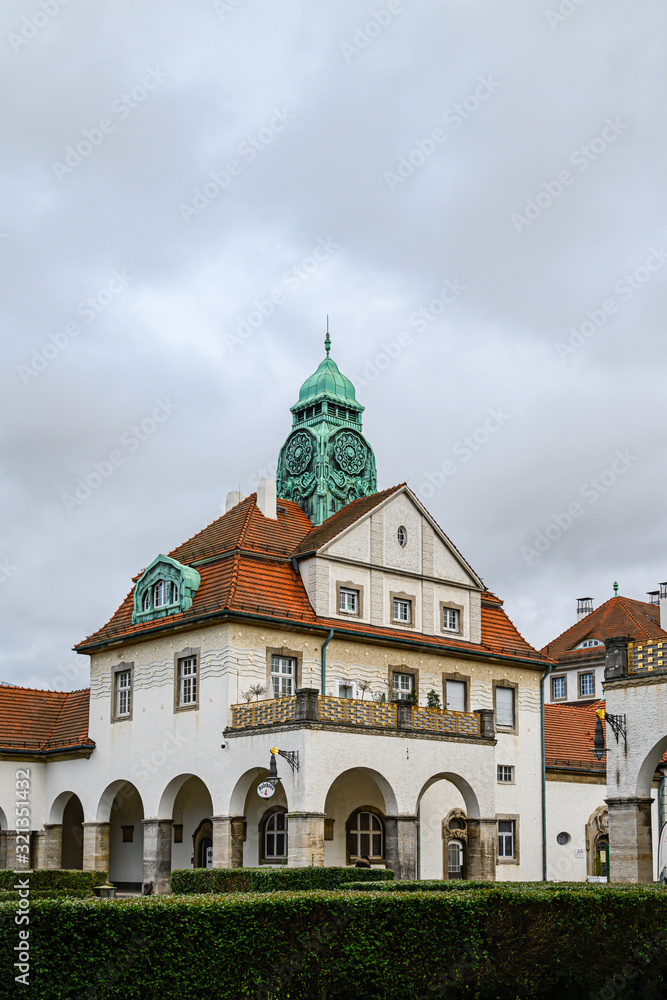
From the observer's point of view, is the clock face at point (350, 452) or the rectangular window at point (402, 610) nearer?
the rectangular window at point (402, 610)

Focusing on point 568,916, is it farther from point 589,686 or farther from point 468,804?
point 589,686

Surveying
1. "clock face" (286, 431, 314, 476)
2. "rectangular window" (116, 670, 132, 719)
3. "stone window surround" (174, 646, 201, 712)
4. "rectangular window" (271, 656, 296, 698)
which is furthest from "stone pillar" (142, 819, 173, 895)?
"clock face" (286, 431, 314, 476)

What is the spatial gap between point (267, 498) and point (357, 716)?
31.2 feet

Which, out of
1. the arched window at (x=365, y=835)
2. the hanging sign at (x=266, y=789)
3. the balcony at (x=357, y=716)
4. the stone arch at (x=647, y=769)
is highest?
the balcony at (x=357, y=716)

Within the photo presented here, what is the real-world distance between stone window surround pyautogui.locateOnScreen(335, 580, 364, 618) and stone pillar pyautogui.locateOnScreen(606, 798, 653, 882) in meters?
9.81

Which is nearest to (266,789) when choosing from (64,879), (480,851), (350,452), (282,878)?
(282,878)

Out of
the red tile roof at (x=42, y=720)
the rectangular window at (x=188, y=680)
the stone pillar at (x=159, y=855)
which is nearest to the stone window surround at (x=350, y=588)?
the rectangular window at (x=188, y=680)

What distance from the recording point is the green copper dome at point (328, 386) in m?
39.4

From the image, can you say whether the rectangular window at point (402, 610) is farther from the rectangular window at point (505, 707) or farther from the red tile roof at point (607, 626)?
the red tile roof at point (607, 626)

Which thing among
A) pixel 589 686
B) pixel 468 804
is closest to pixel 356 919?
pixel 468 804

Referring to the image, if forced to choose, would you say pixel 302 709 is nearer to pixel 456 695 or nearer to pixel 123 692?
pixel 123 692

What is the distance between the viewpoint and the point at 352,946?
1241 cm

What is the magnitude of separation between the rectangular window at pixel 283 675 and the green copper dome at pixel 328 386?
11.8 metres

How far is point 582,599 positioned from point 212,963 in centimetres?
6273
